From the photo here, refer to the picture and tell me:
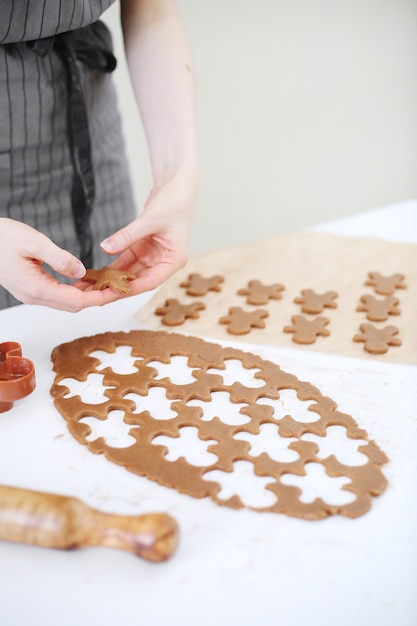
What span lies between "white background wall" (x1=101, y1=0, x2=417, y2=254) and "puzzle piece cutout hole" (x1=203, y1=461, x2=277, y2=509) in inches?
92.6

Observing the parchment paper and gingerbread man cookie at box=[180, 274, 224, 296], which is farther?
gingerbread man cookie at box=[180, 274, 224, 296]

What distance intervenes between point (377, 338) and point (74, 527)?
2.26ft

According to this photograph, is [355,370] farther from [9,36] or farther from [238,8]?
[238,8]

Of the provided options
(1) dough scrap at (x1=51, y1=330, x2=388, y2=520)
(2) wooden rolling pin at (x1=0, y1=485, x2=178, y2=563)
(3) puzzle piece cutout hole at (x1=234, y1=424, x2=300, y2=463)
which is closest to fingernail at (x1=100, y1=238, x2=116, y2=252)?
(1) dough scrap at (x1=51, y1=330, x2=388, y2=520)

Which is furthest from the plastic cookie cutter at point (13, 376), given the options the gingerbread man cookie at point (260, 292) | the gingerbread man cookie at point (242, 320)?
the gingerbread man cookie at point (260, 292)

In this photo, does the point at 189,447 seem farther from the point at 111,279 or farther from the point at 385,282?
the point at 385,282

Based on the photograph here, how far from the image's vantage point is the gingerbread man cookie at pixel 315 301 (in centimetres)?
137

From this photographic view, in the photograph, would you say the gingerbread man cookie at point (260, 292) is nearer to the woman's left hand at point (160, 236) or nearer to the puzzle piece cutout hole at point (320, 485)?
the woman's left hand at point (160, 236)

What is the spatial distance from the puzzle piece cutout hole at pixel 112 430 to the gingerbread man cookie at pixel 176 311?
1.03 feet

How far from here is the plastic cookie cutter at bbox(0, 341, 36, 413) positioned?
1019mm

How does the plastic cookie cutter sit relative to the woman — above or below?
below

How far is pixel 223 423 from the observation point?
1.01m

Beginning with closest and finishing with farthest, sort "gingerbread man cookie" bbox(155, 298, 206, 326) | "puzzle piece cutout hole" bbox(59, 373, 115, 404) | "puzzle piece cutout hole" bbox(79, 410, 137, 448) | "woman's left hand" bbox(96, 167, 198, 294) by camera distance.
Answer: "puzzle piece cutout hole" bbox(79, 410, 137, 448) < "puzzle piece cutout hole" bbox(59, 373, 115, 404) < "woman's left hand" bbox(96, 167, 198, 294) < "gingerbread man cookie" bbox(155, 298, 206, 326)

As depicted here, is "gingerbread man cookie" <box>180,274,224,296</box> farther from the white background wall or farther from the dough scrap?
the white background wall
